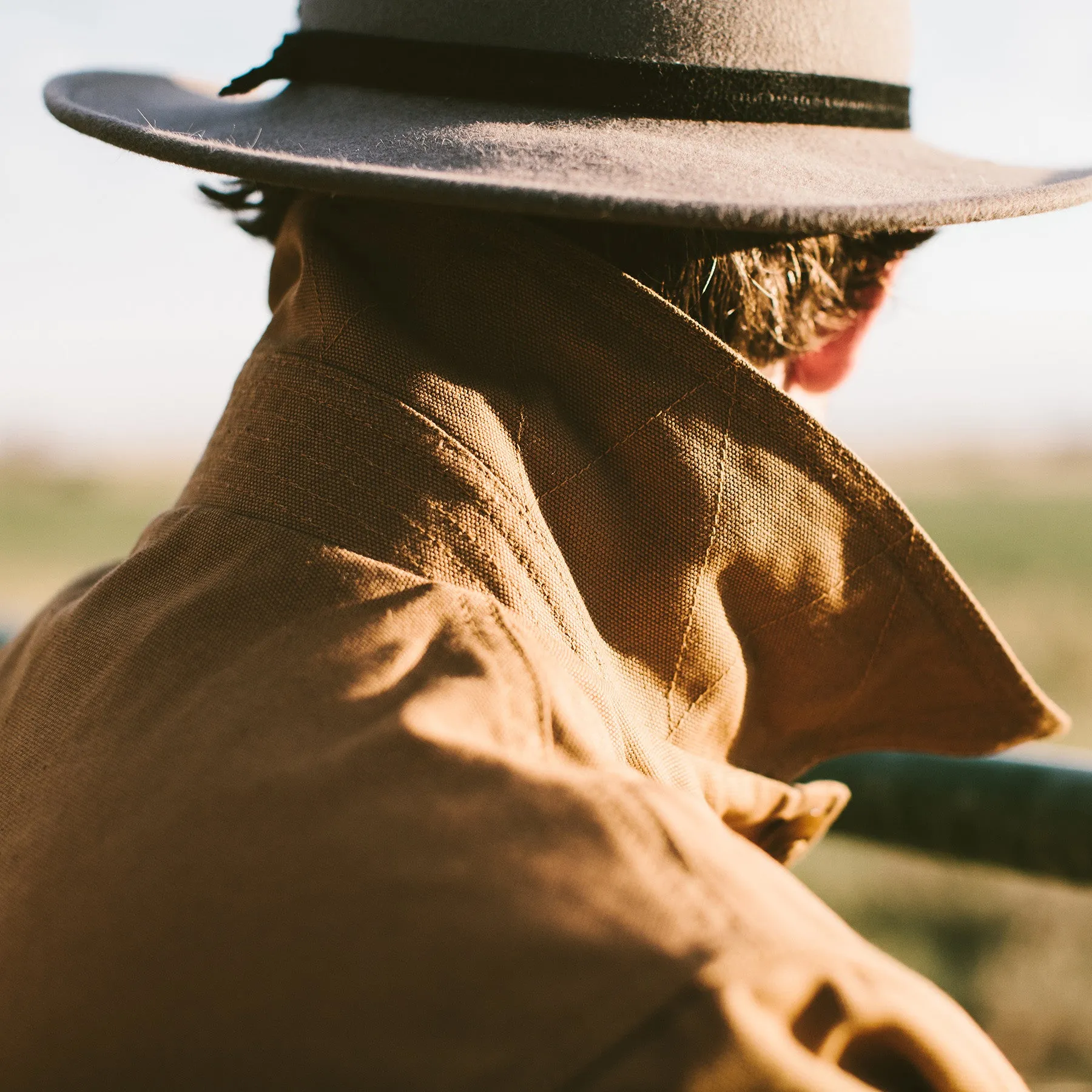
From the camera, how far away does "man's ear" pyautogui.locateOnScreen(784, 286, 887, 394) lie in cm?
145

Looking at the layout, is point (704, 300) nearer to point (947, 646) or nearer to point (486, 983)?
point (947, 646)

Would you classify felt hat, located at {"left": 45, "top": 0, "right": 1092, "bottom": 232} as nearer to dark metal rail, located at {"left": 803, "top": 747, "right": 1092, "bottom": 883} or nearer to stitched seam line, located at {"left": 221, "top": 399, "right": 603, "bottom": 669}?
stitched seam line, located at {"left": 221, "top": 399, "right": 603, "bottom": 669}

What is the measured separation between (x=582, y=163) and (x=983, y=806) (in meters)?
1.19

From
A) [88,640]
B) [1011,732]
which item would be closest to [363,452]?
[88,640]

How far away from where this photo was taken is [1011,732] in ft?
4.57

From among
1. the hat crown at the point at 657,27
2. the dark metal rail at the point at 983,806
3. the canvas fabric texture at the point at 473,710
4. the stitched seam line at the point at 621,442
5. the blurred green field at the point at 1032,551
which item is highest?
the hat crown at the point at 657,27

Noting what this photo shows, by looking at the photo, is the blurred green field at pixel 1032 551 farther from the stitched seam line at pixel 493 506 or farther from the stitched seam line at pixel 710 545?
the stitched seam line at pixel 493 506

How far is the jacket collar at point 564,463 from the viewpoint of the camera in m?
1.04

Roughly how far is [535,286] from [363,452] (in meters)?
0.25

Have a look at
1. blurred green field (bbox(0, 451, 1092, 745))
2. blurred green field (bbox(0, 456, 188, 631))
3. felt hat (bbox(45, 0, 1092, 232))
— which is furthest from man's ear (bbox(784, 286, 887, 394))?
blurred green field (bbox(0, 456, 188, 631))

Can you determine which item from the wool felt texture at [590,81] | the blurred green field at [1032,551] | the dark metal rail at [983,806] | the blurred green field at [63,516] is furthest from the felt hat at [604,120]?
the blurred green field at [63,516]

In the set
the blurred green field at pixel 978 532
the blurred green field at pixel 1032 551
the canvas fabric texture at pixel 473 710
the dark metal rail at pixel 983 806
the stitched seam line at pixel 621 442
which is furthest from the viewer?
the blurred green field at pixel 978 532

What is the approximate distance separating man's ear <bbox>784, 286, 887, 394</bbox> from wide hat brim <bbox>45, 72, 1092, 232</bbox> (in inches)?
8.0

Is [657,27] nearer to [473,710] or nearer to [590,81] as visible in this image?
Answer: [590,81]
